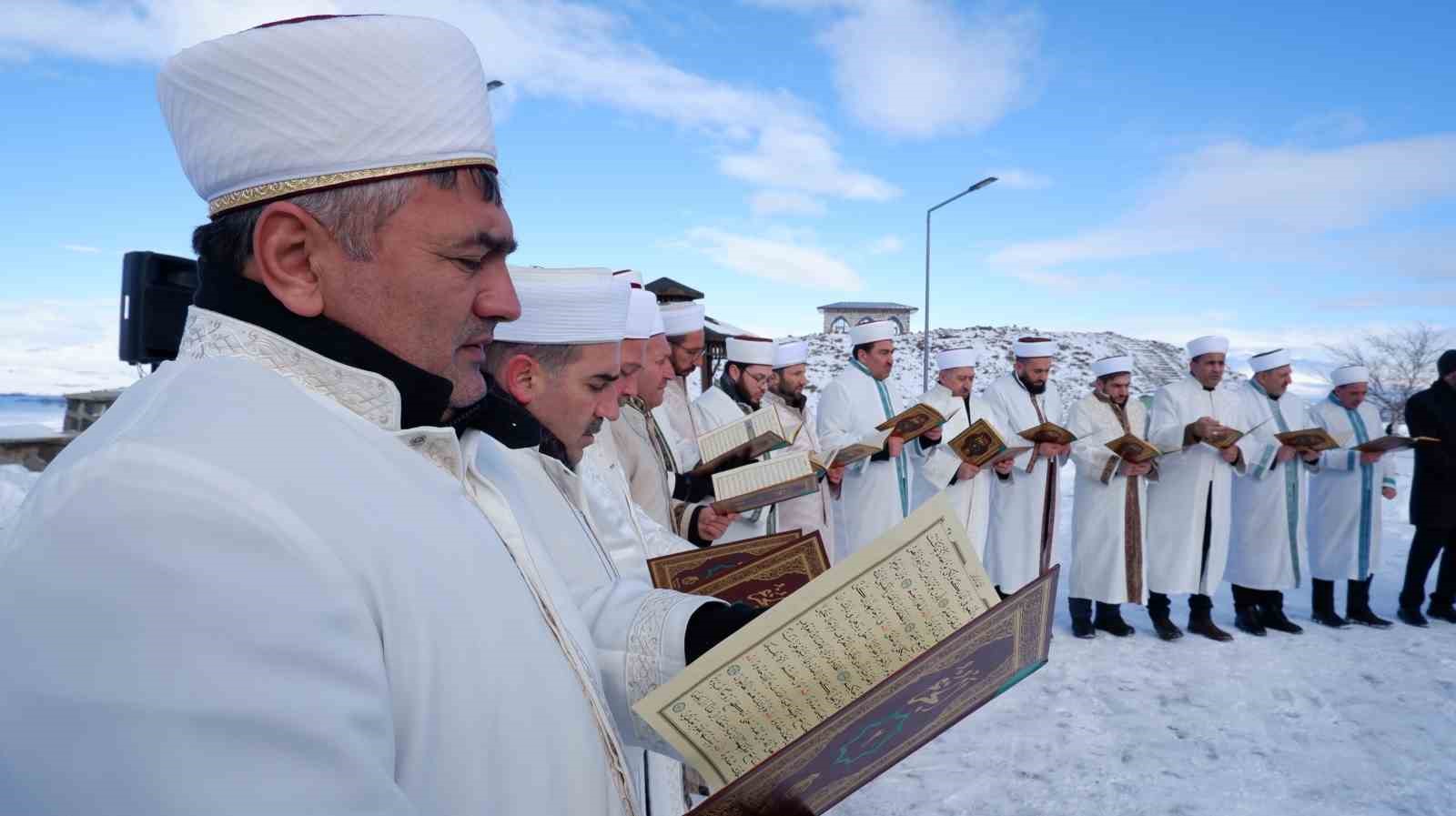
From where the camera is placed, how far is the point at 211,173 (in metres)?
1.02

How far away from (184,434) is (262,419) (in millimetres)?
88

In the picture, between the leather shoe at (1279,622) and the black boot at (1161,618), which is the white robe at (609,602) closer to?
the black boot at (1161,618)

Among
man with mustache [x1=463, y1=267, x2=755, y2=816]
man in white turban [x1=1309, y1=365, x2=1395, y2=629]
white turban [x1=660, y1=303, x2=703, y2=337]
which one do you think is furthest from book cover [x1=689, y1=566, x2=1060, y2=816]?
man in white turban [x1=1309, y1=365, x2=1395, y2=629]

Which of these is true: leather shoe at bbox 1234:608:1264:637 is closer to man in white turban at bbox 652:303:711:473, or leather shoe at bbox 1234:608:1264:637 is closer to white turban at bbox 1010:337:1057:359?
white turban at bbox 1010:337:1057:359

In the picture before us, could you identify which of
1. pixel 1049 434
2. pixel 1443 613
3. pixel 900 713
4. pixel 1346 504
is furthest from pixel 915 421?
pixel 900 713

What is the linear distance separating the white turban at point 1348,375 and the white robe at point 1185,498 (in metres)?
1.55

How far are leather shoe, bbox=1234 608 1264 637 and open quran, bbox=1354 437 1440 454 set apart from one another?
5.45 feet

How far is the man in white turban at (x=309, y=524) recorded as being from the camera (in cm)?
67

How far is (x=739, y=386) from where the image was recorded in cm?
725

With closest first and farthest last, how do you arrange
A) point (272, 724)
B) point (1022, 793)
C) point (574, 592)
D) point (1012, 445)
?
point (272, 724) < point (574, 592) < point (1022, 793) < point (1012, 445)

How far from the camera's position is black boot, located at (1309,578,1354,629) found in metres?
7.17

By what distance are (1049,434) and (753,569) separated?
16.9ft

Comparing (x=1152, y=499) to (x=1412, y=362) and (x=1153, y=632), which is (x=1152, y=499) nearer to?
(x=1153, y=632)

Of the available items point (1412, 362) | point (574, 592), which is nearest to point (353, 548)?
point (574, 592)
